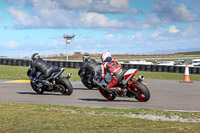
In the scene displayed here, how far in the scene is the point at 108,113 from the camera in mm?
8617

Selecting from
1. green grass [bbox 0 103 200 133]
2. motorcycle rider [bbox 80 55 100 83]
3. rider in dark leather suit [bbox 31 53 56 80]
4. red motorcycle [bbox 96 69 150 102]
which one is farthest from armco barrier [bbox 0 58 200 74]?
green grass [bbox 0 103 200 133]

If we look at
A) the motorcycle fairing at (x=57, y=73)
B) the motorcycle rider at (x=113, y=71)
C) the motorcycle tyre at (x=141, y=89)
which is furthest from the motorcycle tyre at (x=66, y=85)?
the motorcycle tyre at (x=141, y=89)

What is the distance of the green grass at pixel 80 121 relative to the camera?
254 inches

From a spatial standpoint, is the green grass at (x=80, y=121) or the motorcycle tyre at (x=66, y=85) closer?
the green grass at (x=80, y=121)

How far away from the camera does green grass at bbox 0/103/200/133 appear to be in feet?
21.2

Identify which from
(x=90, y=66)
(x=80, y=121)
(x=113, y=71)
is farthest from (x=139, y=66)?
(x=80, y=121)

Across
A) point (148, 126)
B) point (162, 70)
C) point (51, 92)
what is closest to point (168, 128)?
point (148, 126)

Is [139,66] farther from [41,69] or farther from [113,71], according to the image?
[113,71]

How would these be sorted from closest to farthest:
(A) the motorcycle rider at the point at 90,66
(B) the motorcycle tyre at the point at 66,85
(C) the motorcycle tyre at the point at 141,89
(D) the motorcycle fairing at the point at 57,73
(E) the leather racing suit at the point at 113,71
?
(C) the motorcycle tyre at the point at 141,89
(E) the leather racing suit at the point at 113,71
(B) the motorcycle tyre at the point at 66,85
(D) the motorcycle fairing at the point at 57,73
(A) the motorcycle rider at the point at 90,66

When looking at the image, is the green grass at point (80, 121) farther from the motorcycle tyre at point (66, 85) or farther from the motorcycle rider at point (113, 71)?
the motorcycle tyre at point (66, 85)

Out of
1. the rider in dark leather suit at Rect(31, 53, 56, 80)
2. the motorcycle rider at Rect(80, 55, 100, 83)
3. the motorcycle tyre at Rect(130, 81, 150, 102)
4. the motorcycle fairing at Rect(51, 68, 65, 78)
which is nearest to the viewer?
the motorcycle tyre at Rect(130, 81, 150, 102)

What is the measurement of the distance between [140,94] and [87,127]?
15.4 ft

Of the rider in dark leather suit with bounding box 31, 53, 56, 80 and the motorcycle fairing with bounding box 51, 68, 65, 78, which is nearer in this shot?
the motorcycle fairing with bounding box 51, 68, 65, 78

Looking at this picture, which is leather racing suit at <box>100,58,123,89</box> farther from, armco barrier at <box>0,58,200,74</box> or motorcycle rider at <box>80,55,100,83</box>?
armco barrier at <box>0,58,200,74</box>
